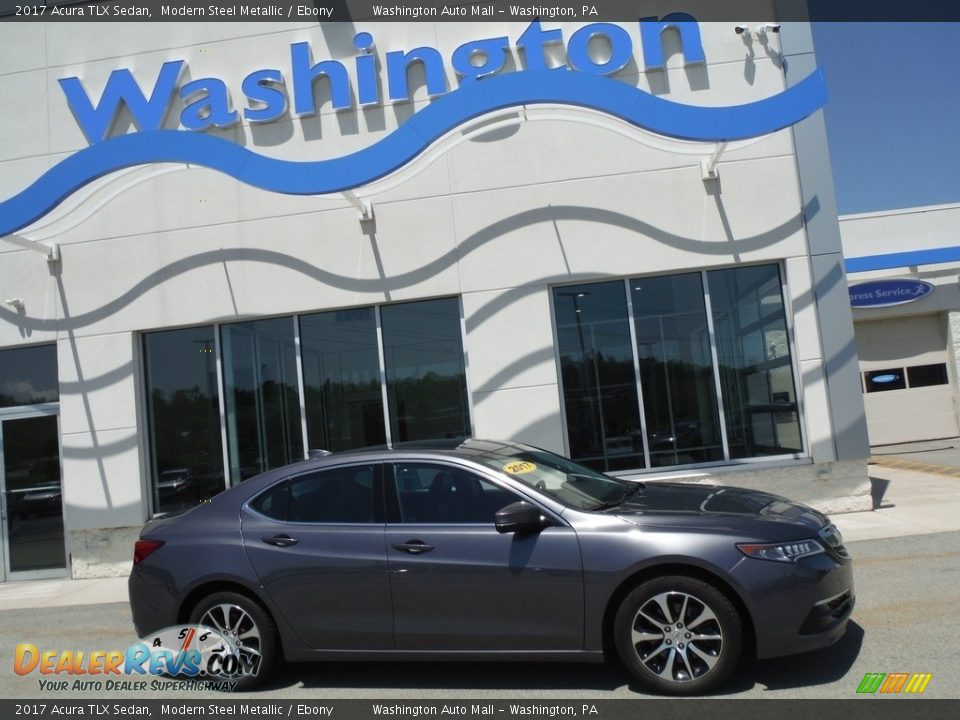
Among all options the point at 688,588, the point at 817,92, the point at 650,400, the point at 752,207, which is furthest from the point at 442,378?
the point at 688,588

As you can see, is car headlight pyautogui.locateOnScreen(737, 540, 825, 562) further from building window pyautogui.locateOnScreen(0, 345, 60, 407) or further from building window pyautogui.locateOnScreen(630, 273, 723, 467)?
building window pyautogui.locateOnScreen(0, 345, 60, 407)

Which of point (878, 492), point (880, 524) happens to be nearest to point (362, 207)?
point (880, 524)

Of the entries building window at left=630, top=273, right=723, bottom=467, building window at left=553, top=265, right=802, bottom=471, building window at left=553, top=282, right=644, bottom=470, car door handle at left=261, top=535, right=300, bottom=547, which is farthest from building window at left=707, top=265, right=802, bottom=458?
car door handle at left=261, top=535, right=300, bottom=547

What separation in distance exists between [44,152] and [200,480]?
5.13m

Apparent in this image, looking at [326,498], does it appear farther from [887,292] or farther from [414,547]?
[887,292]

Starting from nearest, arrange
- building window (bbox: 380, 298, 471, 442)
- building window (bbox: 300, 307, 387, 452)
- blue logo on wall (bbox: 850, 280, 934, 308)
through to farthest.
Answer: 1. building window (bbox: 380, 298, 471, 442)
2. building window (bbox: 300, 307, 387, 452)
3. blue logo on wall (bbox: 850, 280, 934, 308)

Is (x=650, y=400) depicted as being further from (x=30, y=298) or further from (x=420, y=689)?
(x=30, y=298)

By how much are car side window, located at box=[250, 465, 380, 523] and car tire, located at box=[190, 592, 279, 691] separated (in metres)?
0.58

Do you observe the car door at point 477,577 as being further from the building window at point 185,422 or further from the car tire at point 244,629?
the building window at point 185,422

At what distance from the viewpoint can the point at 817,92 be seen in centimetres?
895

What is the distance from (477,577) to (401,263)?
255 inches

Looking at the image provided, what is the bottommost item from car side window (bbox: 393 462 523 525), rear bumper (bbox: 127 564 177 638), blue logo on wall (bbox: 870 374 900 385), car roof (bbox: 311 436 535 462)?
rear bumper (bbox: 127 564 177 638)

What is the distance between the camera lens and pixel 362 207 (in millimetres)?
10516
